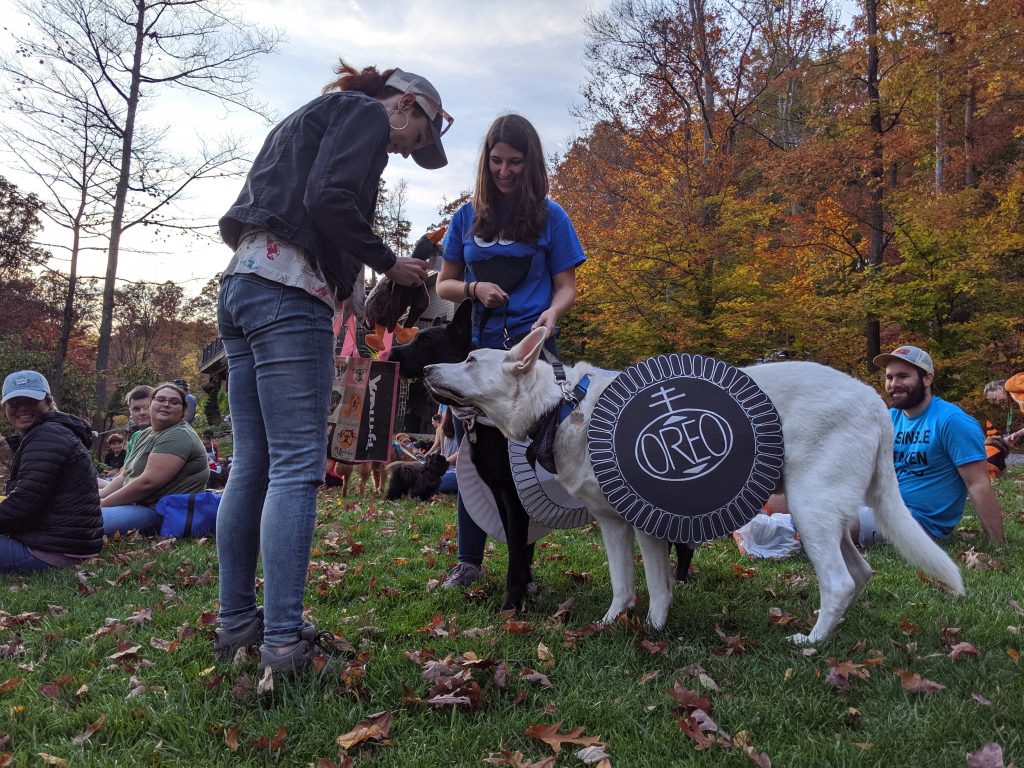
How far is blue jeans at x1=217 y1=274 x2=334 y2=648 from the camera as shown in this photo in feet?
8.23

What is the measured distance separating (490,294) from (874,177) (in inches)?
497

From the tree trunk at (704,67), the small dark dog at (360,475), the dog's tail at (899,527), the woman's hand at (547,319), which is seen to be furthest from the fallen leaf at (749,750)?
the tree trunk at (704,67)

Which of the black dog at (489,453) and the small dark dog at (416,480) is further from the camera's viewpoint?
the small dark dog at (416,480)

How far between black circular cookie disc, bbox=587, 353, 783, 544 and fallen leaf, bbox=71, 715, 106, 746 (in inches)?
84.5

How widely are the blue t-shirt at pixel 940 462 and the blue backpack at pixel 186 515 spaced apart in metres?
5.96

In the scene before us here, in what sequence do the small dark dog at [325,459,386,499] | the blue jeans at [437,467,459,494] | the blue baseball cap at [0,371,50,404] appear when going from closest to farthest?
the blue baseball cap at [0,371,50,404] → the blue jeans at [437,467,459,494] → the small dark dog at [325,459,386,499]

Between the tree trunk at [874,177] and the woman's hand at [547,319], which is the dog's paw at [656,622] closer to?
the woman's hand at [547,319]

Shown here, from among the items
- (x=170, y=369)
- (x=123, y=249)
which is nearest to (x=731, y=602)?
(x=123, y=249)

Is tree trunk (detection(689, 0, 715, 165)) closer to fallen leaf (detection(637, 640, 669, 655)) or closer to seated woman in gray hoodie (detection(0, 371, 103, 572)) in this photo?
seated woman in gray hoodie (detection(0, 371, 103, 572))

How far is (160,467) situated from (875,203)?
13.7 meters

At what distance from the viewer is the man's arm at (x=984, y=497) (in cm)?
517

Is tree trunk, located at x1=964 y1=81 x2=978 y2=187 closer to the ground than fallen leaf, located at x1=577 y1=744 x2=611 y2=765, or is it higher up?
higher up

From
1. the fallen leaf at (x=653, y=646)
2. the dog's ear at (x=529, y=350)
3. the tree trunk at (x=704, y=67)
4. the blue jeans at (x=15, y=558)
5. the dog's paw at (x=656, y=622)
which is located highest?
the tree trunk at (x=704, y=67)

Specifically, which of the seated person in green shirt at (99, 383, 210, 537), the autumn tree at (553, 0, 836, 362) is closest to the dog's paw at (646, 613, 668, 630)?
the seated person in green shirt at (99, 383, 210, 537)
